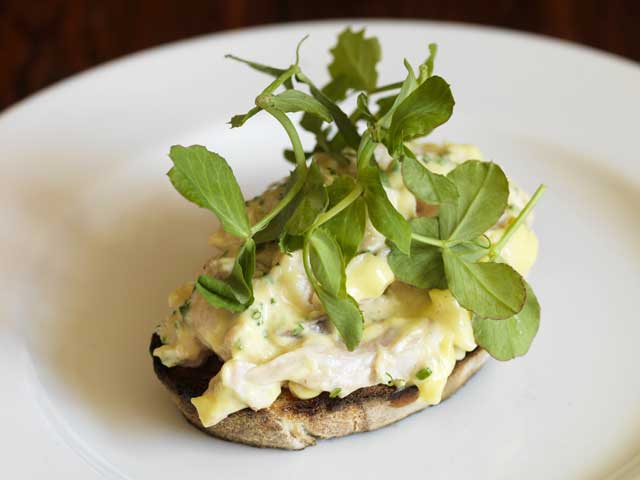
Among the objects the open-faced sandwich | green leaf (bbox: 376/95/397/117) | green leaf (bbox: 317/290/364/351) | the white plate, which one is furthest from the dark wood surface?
green leaf (bbox: 317/290/364/351)

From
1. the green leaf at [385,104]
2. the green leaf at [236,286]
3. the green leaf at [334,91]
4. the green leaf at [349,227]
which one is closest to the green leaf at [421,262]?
the green leaf at [349,227]

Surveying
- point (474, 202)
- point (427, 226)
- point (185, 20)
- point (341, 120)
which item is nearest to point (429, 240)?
point (427, 226)

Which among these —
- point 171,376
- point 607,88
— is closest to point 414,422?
point 171,376

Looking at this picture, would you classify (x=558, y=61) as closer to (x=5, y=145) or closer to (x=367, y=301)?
(x=367, y=301)

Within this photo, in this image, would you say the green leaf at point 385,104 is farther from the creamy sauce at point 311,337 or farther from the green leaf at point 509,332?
the green leaf at point 509,332

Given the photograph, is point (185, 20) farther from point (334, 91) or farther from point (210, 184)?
point (210, 184)

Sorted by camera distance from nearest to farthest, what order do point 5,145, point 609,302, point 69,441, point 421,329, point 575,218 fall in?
point 421,329 → point 69,441 → point 609,302 → point 575,218 → point 5,145
